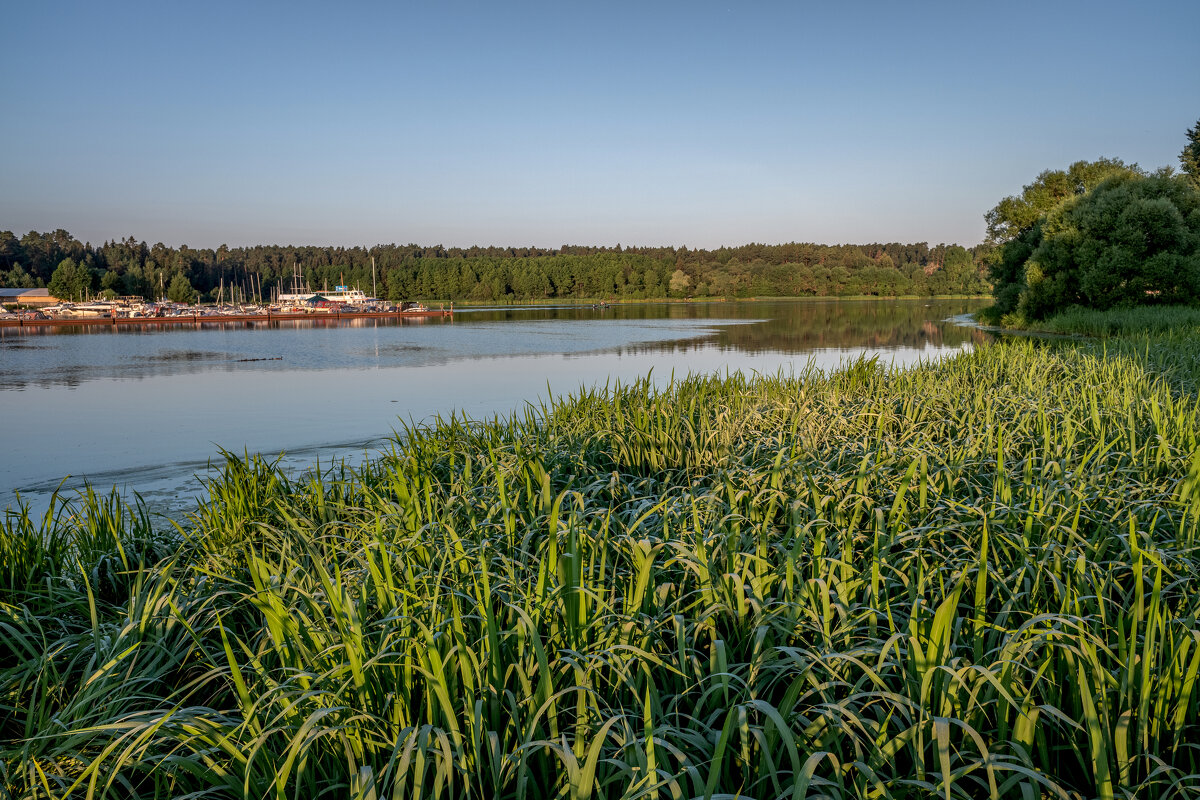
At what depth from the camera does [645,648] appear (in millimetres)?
2381

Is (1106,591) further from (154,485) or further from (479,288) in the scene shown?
(479,288)

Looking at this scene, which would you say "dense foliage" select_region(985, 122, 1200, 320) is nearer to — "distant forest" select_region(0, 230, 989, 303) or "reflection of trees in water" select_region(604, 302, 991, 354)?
"reflection of trees in water" select_region(604, 302, 991, 354)

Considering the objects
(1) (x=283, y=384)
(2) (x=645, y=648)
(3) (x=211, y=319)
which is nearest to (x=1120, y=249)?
(1) (x=283, y=384)

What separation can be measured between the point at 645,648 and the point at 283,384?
1766cm

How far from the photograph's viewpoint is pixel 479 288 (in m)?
118

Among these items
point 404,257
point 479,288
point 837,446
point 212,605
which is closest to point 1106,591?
point 837,446

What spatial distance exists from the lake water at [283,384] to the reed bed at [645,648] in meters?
2.99

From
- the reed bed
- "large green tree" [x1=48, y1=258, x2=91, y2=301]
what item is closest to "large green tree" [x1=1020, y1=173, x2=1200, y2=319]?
the reed bed

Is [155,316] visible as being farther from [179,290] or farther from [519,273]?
[519,273]

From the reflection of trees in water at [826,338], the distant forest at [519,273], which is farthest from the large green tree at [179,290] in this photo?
the reflection of trees in water at [826,338]

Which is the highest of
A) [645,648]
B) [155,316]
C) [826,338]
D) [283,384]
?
[155,316]

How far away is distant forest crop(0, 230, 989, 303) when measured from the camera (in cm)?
10819

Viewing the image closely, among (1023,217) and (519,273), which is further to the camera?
(519,273)

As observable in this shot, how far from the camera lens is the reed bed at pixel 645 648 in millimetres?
1953
